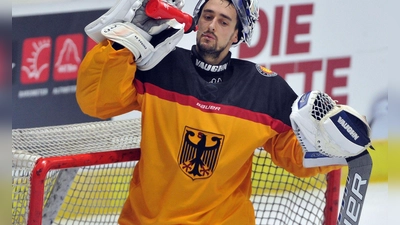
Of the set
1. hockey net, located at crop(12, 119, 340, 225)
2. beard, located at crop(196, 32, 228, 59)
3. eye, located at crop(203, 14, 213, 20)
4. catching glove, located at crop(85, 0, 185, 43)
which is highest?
catching glove, located at crop(85, 0, 185, 43)

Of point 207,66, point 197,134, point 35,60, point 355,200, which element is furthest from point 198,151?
point 35,60

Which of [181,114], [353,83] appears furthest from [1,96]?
[353,83]

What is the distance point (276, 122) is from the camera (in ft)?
8.57

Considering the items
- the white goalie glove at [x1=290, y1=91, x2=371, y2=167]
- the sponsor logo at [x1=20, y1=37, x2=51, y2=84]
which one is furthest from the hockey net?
the sponsor logo at [x1=20, y1=37, x2=51, y2=84]

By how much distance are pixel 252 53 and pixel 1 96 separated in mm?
3178

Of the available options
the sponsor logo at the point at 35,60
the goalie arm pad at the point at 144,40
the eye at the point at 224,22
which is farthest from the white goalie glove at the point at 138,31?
the sponsor logo at the point at 35,60

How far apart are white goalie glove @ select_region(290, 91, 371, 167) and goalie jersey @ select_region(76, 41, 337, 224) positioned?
16 cm

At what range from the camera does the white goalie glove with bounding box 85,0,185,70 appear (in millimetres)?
2266

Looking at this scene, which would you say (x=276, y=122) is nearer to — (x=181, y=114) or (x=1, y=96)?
(x=181, y=114)

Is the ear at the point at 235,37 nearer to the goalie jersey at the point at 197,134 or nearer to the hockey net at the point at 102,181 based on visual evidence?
the goalie jersey at the point at 197,134

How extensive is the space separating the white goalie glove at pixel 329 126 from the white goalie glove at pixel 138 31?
18.8 inches

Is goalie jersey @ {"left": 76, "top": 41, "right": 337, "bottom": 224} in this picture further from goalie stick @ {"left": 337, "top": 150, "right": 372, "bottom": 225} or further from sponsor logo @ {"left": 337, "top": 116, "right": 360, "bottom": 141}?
sponsor logo @ {"left": 337, "top": 116, "right": 360, "bottom": 141}

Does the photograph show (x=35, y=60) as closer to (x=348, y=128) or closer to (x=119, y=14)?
(x=119, y=14)

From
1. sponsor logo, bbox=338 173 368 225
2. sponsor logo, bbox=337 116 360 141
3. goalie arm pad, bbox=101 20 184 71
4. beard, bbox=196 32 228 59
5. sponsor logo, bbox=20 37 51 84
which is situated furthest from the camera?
sponsor logo, bbox=20 37 51 84
